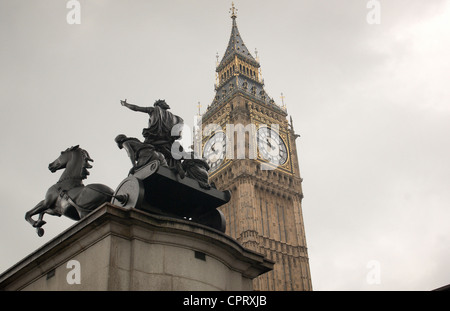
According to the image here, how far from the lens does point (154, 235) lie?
291 inches

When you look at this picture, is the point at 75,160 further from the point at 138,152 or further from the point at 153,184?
the point at 153,184

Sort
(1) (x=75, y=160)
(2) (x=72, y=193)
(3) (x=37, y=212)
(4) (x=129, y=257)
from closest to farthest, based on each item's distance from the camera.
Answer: (4) (x=129, y=257)
(2) (x=72, y=193)
(3) (x=37, y=212)
(1) (x=75, y=160)

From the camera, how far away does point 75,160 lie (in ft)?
29.8

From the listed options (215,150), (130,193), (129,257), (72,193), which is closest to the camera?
(129,257)

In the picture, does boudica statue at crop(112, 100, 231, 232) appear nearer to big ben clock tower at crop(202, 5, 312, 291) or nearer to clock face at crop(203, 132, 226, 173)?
big ben clock tower at crop(202, 5, 312, 291)

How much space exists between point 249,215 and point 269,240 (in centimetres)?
325

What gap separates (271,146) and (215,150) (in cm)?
565

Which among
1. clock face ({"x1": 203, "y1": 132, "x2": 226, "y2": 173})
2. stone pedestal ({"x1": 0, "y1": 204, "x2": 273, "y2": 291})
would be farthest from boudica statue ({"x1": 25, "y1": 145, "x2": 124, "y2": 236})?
clock face ({"x1": 203, "y1": 132, "x2": 226, "y2": 173})

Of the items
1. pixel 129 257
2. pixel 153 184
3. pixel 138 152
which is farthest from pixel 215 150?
pixel 129 257

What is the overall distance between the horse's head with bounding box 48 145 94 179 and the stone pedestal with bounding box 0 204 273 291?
5.72 feet

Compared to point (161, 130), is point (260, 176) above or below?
above

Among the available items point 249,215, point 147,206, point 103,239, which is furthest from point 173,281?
point 249,215

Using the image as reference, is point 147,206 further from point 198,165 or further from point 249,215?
point 249,215

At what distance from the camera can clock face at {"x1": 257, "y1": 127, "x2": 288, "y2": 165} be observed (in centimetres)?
5638
